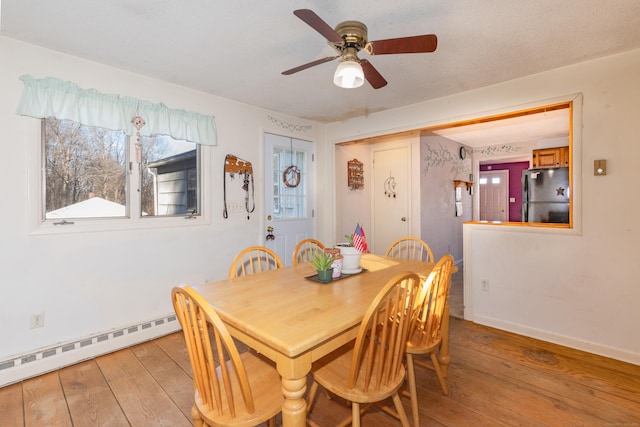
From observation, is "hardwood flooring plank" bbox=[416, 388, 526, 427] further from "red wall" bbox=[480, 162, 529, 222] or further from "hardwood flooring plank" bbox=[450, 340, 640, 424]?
"red wall" bbox=[480, 162, 529, 222]

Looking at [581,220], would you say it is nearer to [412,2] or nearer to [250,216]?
[412,2]

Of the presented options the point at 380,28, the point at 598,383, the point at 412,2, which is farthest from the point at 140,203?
the point at 598,383

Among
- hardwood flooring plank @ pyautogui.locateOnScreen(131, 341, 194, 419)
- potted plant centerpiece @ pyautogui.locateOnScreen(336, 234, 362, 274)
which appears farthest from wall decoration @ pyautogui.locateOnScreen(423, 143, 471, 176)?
hardwood flooring plank @ pyautogui.locateOnScreen(131, 341, 194, 419)

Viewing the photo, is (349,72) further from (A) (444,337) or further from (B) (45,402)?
(B) (45,402)

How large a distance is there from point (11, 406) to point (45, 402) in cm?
17

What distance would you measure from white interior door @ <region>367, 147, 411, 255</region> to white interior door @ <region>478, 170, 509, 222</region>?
3.66 meters

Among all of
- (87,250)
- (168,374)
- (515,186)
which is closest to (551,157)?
(515,186)

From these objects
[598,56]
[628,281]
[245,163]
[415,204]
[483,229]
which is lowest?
[628,281]

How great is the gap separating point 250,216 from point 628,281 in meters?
3.34

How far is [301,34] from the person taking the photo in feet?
6.52

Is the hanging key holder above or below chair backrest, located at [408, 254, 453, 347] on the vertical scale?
above

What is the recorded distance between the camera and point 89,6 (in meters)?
1.71

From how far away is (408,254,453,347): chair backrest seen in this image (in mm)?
1586

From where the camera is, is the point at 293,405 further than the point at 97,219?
No
